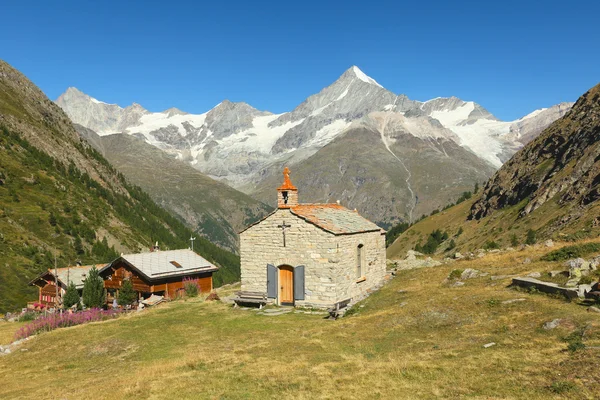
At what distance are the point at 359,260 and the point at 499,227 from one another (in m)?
76.7

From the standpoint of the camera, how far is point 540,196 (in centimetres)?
9588

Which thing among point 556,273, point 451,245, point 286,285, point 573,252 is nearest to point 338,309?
point 286,285

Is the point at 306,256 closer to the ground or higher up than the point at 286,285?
higher up

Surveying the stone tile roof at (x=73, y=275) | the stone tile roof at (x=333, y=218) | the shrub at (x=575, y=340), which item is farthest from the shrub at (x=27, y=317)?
the shrub at (x=575, y=340)

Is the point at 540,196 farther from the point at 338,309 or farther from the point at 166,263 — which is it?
the point at 338,309

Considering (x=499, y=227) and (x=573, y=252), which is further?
(x=499, y=227)

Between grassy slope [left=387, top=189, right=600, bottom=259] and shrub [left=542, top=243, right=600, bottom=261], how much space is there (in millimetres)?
14359

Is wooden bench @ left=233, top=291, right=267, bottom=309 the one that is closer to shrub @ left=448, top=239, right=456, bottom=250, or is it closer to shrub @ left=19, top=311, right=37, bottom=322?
shrub @ left=19, top=311, right=37, bottom=322

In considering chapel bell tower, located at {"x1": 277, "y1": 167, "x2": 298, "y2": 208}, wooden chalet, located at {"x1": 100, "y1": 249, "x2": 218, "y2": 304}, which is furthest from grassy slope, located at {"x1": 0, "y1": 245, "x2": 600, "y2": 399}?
wooden chalet, located at {"x1": 100, "y1": 249, "x2": 218, "y2": 304}

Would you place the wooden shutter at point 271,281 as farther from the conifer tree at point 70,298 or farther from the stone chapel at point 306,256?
the conifer tree at point 70,298

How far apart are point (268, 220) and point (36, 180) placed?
392 feet

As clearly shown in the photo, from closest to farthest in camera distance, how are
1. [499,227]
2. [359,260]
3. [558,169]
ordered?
[359,260]
[499,227]
[558,169]

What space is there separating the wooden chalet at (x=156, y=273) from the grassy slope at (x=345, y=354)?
2393 centimetres

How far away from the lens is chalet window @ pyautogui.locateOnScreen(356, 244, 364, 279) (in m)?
35.9
